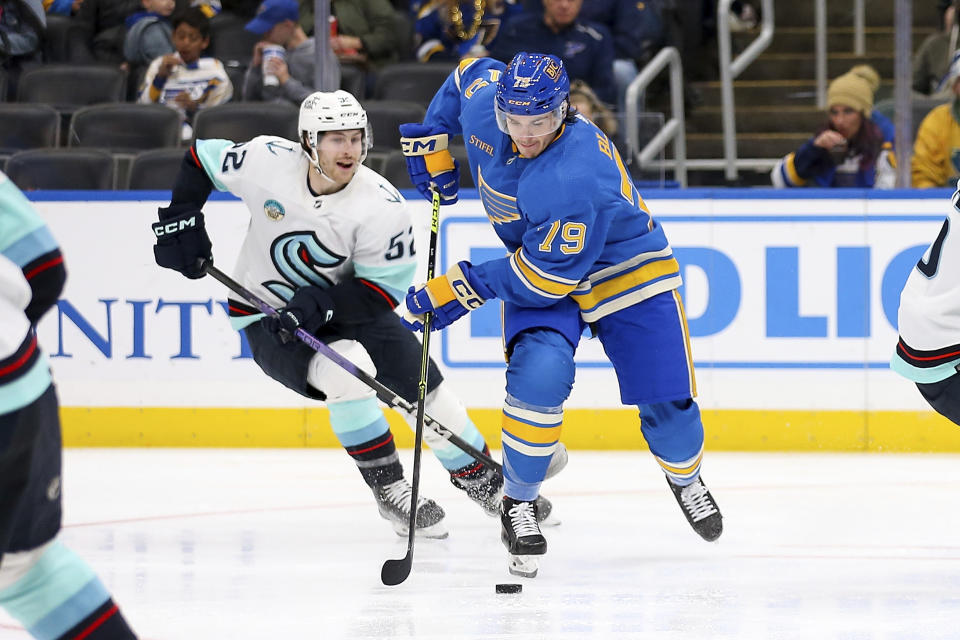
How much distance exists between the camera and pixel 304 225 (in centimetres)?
366

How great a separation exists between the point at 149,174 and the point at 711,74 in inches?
107

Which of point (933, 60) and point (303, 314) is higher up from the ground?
point (933, 60)

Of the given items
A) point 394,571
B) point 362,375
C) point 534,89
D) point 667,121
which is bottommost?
point 394,571

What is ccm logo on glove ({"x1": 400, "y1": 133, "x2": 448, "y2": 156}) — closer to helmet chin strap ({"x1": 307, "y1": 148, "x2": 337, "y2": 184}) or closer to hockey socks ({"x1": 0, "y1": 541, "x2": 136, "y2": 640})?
helmet chin strap ({"x1": 307, "y1": 148, "x2": 337, "y2": 184})

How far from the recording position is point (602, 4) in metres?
6.16

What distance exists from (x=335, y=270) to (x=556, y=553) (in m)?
0.91

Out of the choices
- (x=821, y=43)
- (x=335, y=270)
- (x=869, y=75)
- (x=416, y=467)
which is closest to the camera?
(x=416, y=467)

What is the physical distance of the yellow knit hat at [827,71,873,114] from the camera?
5.44 m

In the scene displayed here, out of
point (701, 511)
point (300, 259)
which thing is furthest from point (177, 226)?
point (701, 511)

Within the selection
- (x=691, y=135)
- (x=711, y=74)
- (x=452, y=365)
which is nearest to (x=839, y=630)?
(x=452, y=365)

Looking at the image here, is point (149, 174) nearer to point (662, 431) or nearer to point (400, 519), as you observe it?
point (400, 519)

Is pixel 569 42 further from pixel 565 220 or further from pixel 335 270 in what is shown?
pixel 565 220

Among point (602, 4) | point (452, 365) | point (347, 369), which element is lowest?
point (452, 365)

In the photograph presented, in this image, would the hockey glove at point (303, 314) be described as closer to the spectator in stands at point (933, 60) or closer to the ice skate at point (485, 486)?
the ice skate at point (485, 486)
